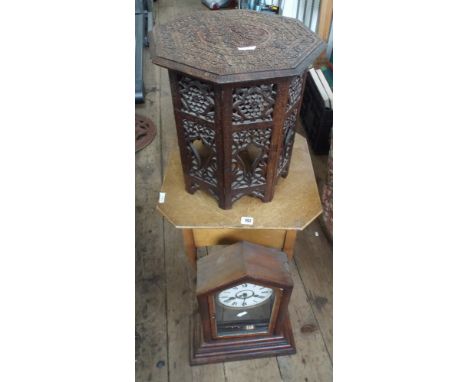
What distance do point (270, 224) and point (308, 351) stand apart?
0.53 meters

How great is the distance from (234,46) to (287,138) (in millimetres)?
280

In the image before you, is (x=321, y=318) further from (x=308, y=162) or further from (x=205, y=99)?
(x=205, y=99)

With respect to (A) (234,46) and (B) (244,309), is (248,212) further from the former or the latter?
(A) (234,46)

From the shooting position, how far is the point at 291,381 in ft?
3.70

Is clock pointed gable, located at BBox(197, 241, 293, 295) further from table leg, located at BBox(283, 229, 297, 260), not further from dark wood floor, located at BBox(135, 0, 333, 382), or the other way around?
dark wood floor, located at BBox(135, 0, 333, 382)

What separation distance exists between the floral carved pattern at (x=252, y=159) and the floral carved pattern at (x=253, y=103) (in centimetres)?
4

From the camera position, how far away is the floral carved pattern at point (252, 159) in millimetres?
844

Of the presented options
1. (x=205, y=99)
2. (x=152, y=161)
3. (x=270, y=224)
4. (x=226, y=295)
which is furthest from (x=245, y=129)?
(x=152, y=161)

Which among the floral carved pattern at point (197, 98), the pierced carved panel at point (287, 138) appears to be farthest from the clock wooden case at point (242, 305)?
the floral carved pattern at point (197, 98)

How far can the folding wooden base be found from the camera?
1.14m

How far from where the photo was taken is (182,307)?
4.29ft

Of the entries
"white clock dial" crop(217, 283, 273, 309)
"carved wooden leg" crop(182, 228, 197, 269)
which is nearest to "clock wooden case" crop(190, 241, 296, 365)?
"white clock dial" crop(217, 283, 273, 309)

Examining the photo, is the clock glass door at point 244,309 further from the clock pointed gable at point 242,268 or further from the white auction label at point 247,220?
the white auction label at point 247,220

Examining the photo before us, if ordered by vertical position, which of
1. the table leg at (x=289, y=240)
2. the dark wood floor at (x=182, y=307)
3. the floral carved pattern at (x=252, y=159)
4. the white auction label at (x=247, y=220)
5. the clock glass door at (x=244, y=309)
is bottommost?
the dark wood floor at (x=182, y=307)
